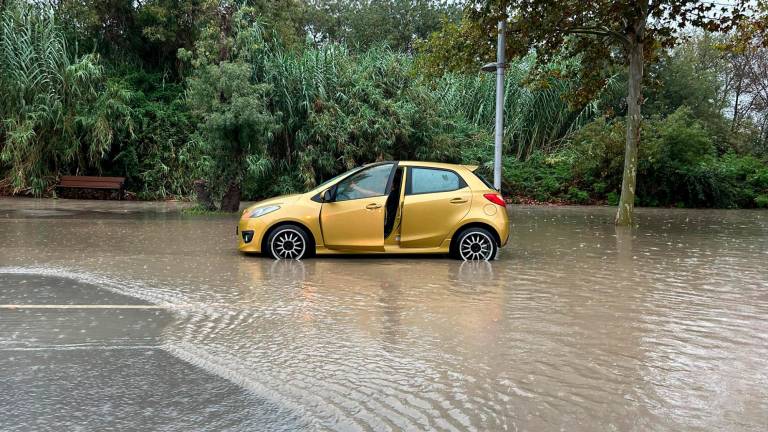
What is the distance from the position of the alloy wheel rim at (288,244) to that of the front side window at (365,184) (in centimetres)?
80

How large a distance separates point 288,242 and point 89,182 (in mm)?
14804

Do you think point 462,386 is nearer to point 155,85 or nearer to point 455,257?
point 455,257

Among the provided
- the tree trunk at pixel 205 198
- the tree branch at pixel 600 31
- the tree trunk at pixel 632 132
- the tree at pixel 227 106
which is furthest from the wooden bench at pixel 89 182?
the tree trunk at pixel 632 132

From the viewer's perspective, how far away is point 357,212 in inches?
372

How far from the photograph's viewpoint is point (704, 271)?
30.5 feet

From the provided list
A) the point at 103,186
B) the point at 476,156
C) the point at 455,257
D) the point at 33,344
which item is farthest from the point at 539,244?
the point at 103,186

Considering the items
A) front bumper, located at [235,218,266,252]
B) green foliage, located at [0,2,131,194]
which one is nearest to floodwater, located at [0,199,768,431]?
front bumper, located at [235,218,266,252]

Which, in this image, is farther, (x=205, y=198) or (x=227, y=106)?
(x=205, y=198)

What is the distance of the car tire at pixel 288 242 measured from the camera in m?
9.65

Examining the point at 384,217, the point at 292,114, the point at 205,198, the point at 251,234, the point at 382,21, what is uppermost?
the point at 382,21

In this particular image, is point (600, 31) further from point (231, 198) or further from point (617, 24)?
point (231, 198)

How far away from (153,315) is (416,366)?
107 inches

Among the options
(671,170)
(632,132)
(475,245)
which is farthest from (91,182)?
(671,170)

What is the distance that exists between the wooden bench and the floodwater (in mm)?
12300
